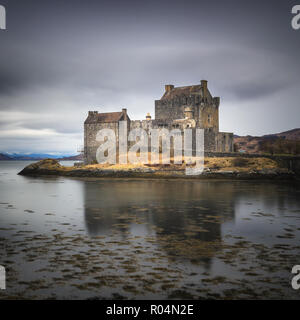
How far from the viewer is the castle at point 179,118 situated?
144ft

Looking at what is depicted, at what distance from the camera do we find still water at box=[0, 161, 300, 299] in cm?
561

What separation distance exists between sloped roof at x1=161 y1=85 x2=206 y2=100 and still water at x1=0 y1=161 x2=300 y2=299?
35.6 meters

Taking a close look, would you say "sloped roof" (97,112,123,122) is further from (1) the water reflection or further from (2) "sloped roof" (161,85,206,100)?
(1) the water reflection

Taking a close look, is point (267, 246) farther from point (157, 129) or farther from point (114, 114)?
point (114, 114)

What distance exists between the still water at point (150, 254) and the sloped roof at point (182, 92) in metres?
35.6

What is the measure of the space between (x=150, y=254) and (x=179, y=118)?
41627 mm

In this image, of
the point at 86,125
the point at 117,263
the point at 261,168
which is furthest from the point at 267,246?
the point at 86,125

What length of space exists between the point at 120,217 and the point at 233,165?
2739 centimetres

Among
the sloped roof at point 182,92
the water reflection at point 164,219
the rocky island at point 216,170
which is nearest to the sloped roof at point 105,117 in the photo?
the sloped roof at point 182,92

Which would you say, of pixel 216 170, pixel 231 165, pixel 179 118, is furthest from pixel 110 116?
pixel 231 165

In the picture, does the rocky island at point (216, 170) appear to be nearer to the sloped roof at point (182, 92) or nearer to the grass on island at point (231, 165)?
the grass on island at point (231, 165)

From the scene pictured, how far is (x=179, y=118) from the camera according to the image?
48375 mm

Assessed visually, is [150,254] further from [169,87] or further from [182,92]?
[169,87]

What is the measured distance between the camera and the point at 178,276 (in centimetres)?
618
